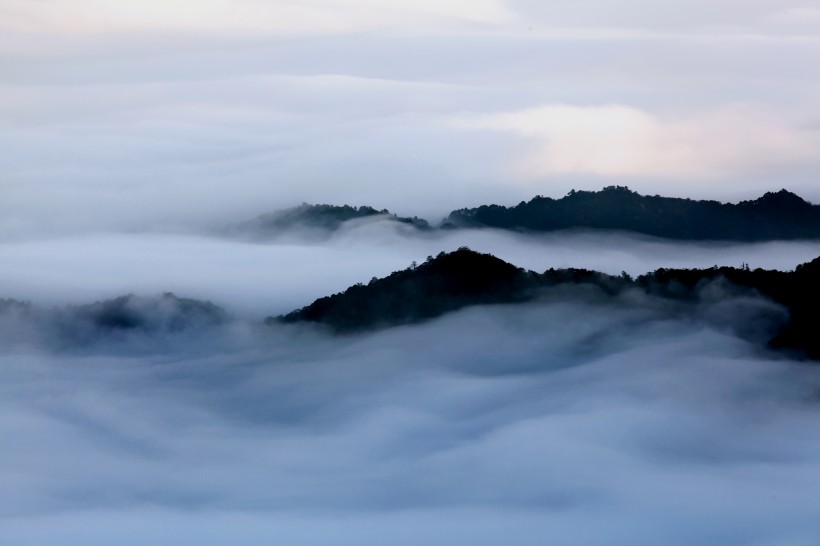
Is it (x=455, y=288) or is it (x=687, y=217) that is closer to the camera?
(x=455, y=288)

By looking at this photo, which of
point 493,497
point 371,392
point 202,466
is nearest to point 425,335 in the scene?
point 371,392

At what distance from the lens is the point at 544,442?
91000 millimetres

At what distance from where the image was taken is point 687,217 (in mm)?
148375

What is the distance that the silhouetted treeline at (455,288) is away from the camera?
12244cm

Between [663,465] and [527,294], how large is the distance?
42.2m

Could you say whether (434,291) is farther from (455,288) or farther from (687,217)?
(687,217)

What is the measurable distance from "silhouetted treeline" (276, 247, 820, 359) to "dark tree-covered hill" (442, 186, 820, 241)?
2192 centimetres

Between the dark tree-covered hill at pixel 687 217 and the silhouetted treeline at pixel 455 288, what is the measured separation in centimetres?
2192

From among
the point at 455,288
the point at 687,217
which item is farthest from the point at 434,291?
the point at 687,217

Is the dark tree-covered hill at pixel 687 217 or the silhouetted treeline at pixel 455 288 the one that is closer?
the silhouetted treeline at pixel 455 288

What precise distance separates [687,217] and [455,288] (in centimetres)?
3885

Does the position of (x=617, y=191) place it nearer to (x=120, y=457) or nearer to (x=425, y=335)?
(x=425, y=335)

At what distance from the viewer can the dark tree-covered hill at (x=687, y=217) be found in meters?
146

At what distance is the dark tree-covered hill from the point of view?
146 metres
